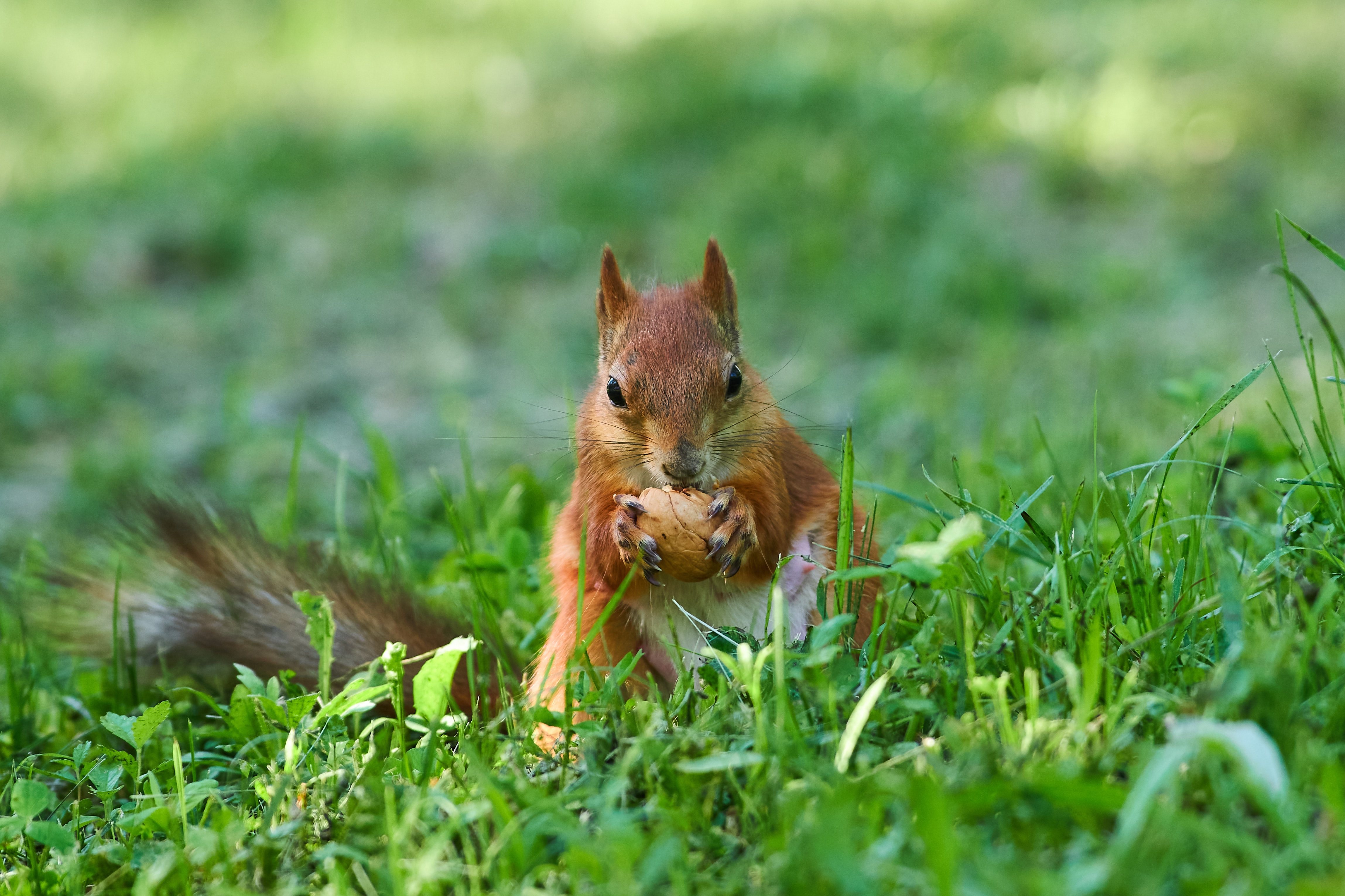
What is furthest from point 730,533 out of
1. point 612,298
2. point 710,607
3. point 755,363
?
point 755,363

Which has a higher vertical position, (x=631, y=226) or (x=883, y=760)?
(x=631, y=226)

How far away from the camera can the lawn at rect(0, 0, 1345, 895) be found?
1196mm

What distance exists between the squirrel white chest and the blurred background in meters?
0.90

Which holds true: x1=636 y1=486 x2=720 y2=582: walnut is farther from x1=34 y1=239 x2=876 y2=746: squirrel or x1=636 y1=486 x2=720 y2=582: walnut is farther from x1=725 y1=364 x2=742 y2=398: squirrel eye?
x1=725 y1=364 x2=742 y2=398: squirrel eye

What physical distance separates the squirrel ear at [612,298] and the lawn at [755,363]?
0.43 metres

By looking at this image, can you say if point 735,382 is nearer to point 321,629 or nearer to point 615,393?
point 615,393

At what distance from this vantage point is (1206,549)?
1.66 metres

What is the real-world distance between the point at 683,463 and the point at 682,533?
0.41ft

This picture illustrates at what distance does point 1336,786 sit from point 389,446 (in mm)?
2959

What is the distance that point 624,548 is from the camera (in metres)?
1.77

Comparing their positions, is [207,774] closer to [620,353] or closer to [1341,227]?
[620,353]

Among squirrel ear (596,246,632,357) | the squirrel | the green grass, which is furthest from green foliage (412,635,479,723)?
squirrel ear (596,246,632,357)

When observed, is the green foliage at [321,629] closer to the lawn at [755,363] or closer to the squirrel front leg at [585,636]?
the lawn at [755,363]

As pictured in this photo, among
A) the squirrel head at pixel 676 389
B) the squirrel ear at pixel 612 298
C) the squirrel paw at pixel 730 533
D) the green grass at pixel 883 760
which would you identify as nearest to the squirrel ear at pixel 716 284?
the squirrel head at pixel 676 389
